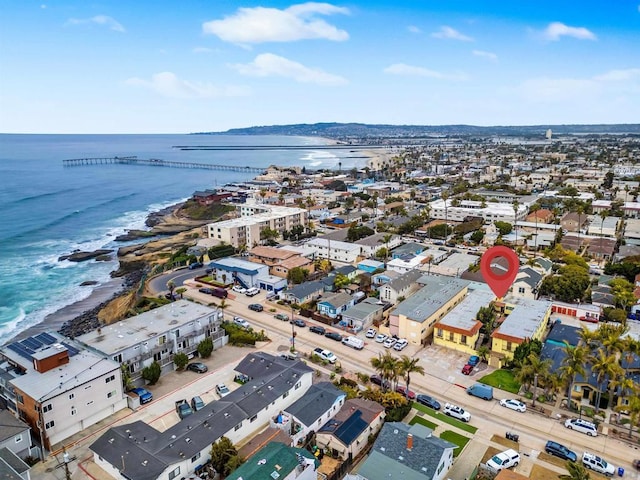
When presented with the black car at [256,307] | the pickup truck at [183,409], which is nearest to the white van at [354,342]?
the black car at [256,307]

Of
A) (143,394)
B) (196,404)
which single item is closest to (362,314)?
(196,404)

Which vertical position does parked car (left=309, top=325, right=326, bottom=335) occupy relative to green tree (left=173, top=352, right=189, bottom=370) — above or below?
below

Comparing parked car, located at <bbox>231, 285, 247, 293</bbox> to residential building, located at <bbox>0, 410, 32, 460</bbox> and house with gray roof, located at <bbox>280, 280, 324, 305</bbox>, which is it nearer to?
house with gray roof, located at <bbox>280, 280, 324, 305</bbox>

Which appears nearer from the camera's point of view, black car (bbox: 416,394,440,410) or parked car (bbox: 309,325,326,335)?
black car (bbox: 416,394,440,410)

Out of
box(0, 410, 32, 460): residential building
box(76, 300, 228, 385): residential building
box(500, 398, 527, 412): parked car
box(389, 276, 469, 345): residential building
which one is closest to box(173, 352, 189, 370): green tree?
box(76, 300, 228, 385): residential building

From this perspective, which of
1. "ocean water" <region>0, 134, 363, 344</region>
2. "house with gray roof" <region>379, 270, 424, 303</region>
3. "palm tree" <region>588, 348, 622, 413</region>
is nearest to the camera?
"palm tree" <region>588, 348, 622, 413</region>

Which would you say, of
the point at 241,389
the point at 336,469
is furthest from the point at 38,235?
the point at 336,469

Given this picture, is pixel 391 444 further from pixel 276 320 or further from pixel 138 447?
pixel 276 320
